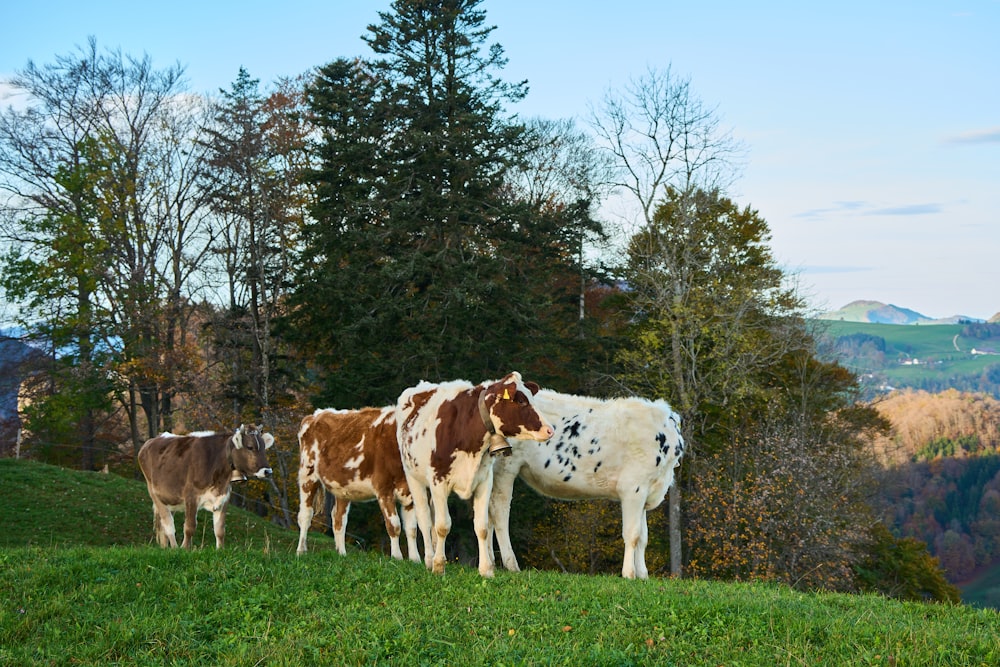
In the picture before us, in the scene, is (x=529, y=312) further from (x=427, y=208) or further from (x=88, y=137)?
(x=88, y=137)

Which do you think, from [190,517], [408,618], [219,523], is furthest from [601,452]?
[190,517]

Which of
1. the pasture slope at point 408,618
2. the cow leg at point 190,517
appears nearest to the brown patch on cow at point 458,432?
the pasture slope at point 408,618

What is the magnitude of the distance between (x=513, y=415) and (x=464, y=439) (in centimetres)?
85

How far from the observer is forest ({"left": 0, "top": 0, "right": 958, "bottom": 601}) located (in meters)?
32.2

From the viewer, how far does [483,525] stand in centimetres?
1138

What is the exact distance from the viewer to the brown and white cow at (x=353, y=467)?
1483cm

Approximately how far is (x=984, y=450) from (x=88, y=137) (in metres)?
138

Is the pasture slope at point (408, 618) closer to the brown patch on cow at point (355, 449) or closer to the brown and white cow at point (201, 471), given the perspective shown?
the brown patch on cow at point (355, 449)

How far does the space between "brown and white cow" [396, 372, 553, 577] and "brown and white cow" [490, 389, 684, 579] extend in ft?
7.58

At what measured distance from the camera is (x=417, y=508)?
40.8 feet

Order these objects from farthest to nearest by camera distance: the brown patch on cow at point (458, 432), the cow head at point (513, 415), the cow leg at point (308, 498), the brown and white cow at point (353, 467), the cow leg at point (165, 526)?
the cow leg at point (308, 498) < the cow leg at point (165, 526) < the brown and white cow at point (353, 467) < the brown patch on cow at point (458, 432) < the cow head at point (513, 415)

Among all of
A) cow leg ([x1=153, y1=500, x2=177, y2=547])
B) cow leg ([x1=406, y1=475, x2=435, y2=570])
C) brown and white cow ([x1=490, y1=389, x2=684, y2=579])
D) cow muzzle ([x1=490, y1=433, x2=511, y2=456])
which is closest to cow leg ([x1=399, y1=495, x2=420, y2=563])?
brown and white cow ([x1=490, y1=389, x2=684, y2=579])

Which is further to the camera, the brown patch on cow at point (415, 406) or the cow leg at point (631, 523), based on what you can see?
the cow leg at point (631, 523)

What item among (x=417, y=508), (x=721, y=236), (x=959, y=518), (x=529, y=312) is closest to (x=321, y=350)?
(x=529, y=312)
